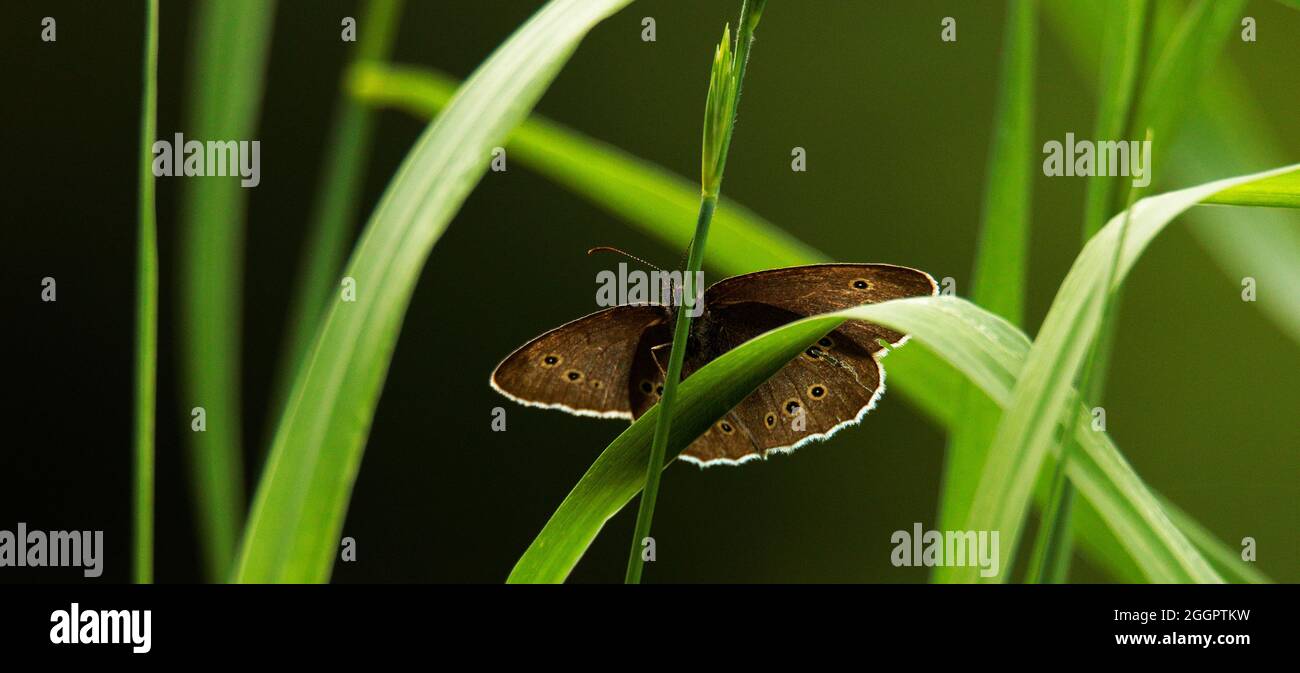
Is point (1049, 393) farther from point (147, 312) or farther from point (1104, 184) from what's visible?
point (147, 312)

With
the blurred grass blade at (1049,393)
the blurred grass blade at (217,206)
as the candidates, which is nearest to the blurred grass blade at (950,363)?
the blurred grass blade at (1049,393)

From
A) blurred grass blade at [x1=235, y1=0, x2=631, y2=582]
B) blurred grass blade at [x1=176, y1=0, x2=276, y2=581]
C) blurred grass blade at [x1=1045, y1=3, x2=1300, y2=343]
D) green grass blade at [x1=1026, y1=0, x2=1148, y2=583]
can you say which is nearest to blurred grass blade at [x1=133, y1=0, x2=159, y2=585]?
blurred grass blade at [x1=235, y1=0, x2=631, y2=582]

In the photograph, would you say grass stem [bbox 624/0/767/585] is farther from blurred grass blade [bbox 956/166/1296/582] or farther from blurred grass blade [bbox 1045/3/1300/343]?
blurred grass blade [bbox 1045/3/1300/343]

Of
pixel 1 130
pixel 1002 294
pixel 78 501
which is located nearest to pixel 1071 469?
pixel 1002 294

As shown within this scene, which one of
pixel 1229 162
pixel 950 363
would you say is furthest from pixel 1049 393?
pixel 1229 162

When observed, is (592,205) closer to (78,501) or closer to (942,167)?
(942,167)

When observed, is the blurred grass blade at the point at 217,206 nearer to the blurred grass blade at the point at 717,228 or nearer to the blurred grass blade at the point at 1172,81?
the blurred grass blade at the point at 717,228

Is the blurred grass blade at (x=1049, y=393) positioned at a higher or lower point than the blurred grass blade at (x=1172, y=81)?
lower
